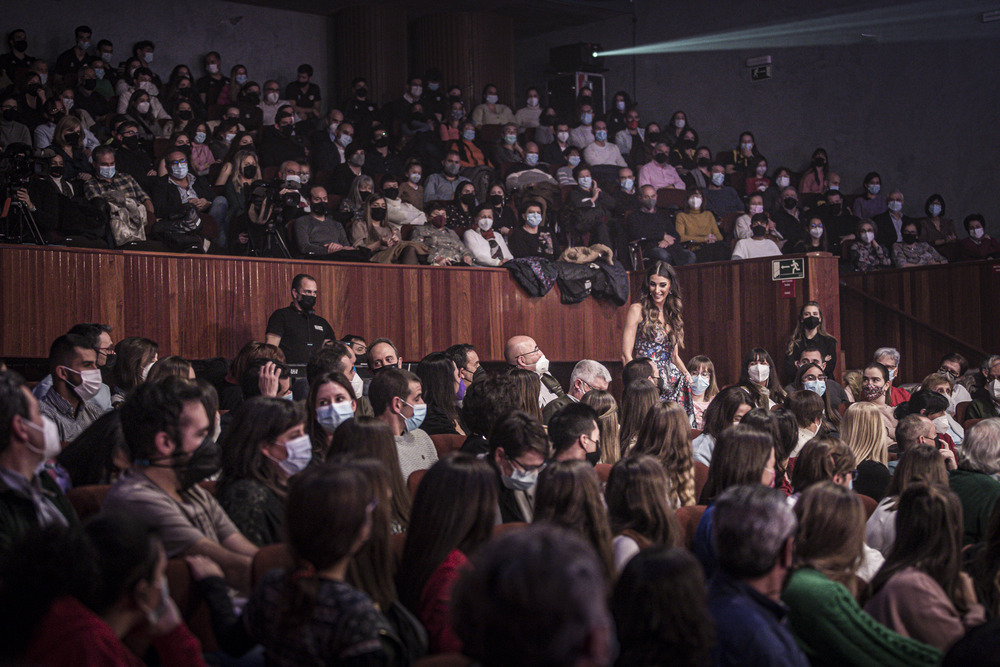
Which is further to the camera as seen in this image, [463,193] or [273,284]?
[463,193]

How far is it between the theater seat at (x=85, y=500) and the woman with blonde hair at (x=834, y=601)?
174 centimetres

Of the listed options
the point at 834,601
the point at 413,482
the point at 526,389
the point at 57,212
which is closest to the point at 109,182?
the point at 57,212

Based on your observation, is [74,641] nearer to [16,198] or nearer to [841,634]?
[841,634]

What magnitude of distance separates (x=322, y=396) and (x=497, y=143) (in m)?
8.14

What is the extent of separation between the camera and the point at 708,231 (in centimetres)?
1050

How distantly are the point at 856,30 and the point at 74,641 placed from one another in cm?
1289

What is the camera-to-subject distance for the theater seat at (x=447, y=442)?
4.18 m

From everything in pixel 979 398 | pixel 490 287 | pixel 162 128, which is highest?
pixel 162 128

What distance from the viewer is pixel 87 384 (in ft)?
13.1

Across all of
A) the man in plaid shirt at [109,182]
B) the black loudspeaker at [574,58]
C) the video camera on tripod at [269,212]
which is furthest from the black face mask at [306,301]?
the black loudspeaker at [574,58]

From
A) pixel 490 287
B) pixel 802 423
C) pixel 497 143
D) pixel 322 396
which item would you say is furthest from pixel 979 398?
pixel 497 143

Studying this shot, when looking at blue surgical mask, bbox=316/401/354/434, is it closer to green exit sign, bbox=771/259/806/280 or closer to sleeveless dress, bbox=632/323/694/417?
sleeveless dress, bbox=632/323/694/417

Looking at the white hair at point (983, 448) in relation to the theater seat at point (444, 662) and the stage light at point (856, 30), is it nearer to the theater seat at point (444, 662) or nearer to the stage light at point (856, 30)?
the theater seat at point (444, 662)

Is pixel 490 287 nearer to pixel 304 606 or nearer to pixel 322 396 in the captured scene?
pixel 322 396
